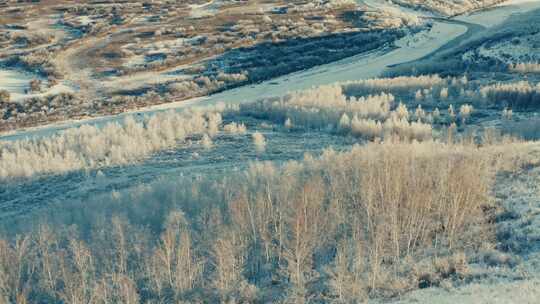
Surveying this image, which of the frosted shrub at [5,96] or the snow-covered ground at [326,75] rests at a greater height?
the frosted shrub at [5,96]

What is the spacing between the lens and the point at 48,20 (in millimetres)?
92062

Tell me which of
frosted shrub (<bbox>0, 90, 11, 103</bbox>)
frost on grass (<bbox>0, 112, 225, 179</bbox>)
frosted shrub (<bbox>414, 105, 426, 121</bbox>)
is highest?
frosted shrub (<bbox>0, 90, 11, 103</bbox>)

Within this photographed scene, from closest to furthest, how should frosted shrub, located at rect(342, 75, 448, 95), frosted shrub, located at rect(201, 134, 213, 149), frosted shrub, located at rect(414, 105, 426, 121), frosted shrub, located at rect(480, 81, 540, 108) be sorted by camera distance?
frosted shrub, located at rect(201, 134, 213, 149) < frosted shrub, located at rect(414, 105, 426, 121) < frosted shrub, located at rect(480, 81, 540, 108) < frosted shrub, located at rect(342, 75, 448, 95)

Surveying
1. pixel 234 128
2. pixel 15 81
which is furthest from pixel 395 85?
pixel 15 81

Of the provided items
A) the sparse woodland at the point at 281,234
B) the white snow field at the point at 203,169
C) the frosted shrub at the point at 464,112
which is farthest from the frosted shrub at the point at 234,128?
the frosted shrub at the point at 464,112

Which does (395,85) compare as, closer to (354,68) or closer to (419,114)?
(419,114)

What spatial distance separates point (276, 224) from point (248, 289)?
3807mm

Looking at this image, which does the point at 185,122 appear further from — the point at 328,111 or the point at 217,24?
the point at 217,24

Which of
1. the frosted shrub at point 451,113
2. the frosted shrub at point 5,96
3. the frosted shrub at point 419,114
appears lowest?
the frosted shrub at point 451,113

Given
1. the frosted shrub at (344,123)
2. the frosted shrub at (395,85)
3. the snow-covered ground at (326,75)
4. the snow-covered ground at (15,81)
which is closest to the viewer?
the frosted shrub at (344,123)

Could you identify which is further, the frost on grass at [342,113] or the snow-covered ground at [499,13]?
the snow-covered ground at [499,13]

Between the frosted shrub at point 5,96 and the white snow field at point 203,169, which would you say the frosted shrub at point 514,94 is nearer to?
the white snow field at point 203,169

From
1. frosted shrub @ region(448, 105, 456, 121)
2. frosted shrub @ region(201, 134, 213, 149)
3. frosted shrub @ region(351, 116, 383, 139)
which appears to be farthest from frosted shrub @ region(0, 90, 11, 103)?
frosted shrub @ region(448, 105, 456, 121)

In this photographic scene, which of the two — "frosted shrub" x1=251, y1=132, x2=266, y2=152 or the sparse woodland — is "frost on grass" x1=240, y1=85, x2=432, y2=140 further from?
the sparse woodland
